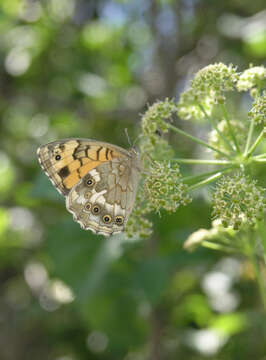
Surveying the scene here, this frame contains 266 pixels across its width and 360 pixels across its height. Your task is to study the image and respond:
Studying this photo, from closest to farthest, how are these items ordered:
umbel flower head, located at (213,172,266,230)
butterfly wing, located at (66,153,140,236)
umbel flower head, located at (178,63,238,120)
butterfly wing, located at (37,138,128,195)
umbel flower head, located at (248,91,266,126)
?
1. umbel flower head, located at (213,172,266,230)
2. umbel flower head, located at (248,91,266,126)
3. umbel flower head, located at (178,63,238,120)
4. butterfly wing, located at (66,153,140,236)
5. butterfly wing, located at (37,138,128,195)

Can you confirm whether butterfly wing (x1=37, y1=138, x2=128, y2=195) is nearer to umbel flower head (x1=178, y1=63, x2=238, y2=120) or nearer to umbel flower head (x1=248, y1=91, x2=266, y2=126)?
umbel flower head (x1=178, y1=63, x2=238, y2=120)

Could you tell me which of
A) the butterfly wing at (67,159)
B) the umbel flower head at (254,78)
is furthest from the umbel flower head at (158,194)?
the umbel flower head at (254,78)

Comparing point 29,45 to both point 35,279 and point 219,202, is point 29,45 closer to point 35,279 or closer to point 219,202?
point 35,279

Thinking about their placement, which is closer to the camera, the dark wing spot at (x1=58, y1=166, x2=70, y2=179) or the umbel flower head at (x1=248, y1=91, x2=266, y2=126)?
the umbel flower head at (x1=248, y1=91, x2=266, y2=126)

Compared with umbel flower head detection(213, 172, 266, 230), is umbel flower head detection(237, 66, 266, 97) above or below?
above

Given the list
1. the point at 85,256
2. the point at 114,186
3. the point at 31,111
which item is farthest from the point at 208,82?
the point at 31,111

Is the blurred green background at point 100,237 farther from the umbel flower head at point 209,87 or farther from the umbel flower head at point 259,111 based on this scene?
the umbel flower head at point 259,111

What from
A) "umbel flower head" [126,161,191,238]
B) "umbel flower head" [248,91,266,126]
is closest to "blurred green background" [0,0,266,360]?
"umbel flower head" [126,161,191,238]

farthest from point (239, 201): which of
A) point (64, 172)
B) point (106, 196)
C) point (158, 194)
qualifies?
point (64, 172)
